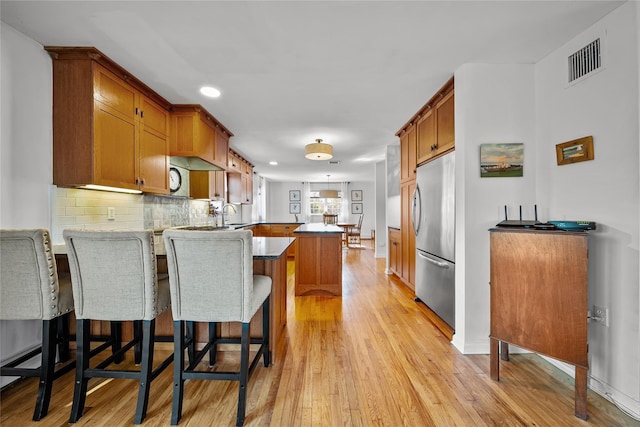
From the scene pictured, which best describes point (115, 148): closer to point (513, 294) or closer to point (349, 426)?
point (349, 426)

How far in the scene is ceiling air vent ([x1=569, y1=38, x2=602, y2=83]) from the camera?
1.71 m

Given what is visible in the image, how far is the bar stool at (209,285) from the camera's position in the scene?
1443 millimetres

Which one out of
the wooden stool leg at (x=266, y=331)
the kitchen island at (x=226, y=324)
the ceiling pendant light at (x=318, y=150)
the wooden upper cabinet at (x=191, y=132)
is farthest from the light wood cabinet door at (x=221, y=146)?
the wooden stool leg at (x=266, y=331)

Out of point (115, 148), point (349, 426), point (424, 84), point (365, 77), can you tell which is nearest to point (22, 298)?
point (115, 148)

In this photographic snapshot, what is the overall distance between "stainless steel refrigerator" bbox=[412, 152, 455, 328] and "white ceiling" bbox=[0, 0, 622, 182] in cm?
84

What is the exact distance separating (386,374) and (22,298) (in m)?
2.27

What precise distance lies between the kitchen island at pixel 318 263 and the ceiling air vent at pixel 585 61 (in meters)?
2.66

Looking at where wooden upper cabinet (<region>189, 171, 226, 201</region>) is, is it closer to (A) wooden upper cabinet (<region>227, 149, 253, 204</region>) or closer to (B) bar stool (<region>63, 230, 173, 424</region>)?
(A) wooden upper cabinet (<region>227, 149, 253, 204</region>)

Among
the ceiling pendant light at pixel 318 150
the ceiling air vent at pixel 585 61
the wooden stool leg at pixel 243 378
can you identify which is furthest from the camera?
the ceiling pendant light at pixel 318 150

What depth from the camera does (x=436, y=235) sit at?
2.74 metres

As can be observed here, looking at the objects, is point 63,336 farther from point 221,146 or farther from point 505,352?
point 505,352

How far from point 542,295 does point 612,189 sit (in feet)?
2.50

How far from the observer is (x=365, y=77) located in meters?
2.36

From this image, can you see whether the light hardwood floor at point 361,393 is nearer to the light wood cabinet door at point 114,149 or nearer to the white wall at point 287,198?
the light wood cabinet door at point 114,149
